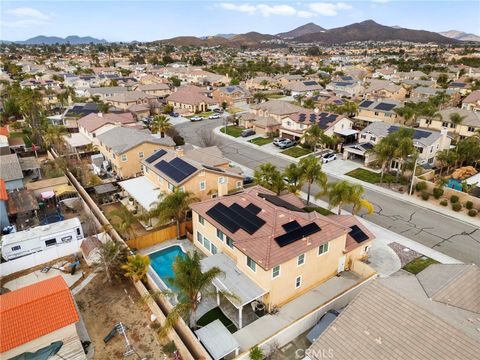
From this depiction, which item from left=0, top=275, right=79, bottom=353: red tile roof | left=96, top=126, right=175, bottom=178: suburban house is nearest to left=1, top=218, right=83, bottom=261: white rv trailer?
left=0, top=275, right=79, bottom=353: red tile roof

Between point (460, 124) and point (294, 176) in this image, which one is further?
point (460, 124)

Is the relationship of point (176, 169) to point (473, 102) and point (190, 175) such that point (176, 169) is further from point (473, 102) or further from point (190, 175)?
point (473, 102)

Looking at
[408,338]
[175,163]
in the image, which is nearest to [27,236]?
[175,163]

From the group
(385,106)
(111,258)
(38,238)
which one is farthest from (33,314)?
(385,106)

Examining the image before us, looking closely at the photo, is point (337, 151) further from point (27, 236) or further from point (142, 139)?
point (27, 236)

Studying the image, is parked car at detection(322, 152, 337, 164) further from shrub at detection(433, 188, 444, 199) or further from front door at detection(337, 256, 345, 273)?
front door at detection(337, 256, 345, 273)

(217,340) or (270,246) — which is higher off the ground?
(270,246)
